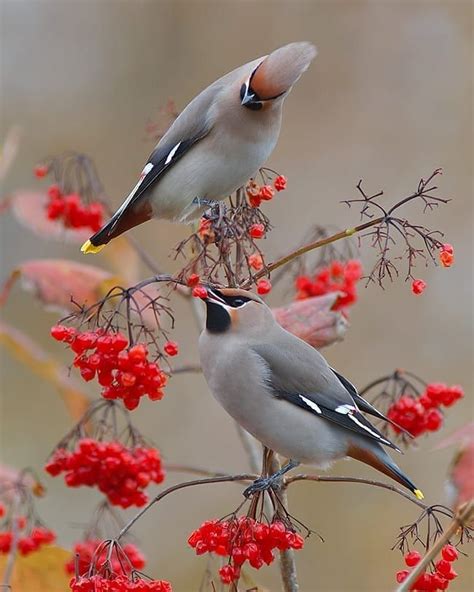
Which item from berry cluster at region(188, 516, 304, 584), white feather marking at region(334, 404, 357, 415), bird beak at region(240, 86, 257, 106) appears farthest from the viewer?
bird beak at region(240, 86, 257, 106)

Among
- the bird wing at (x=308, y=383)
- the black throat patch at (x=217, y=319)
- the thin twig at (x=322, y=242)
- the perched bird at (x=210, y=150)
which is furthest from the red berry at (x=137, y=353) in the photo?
the perched bird at (x=210, y=150)

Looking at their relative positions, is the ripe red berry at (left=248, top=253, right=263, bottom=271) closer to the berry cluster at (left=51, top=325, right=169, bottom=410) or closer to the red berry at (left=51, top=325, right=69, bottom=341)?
the berry cluster at (left=51, top=325, right=169, bottom=410)

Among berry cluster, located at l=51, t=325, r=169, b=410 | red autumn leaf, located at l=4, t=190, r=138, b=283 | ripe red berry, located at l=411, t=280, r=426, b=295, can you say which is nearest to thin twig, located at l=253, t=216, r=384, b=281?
ripe red berry, located at l=411, t=280, r=426, b=295

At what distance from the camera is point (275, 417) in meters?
2.18

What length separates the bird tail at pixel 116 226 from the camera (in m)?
2.33

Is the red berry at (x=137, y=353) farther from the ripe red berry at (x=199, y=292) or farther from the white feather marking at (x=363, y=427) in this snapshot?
the white feather marking at (x=363, y=427)

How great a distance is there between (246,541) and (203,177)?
1002 mm

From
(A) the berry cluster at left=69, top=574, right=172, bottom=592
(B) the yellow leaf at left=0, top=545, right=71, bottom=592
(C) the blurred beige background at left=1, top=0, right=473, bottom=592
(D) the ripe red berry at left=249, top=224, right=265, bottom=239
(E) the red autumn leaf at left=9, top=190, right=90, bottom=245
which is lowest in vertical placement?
(A) the berry cluster at left=69, top=574, right=172, bottom=592

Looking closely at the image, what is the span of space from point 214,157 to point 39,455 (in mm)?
3927

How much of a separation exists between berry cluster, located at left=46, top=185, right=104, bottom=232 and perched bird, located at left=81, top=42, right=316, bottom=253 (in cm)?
40

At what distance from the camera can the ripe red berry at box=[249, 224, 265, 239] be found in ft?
6.22

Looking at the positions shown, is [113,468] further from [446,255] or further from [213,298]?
[446,255]

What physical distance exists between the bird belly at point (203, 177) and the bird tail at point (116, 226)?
0.05m

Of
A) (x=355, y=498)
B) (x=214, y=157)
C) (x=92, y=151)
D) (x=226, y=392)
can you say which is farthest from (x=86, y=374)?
(x=92, y=151)
